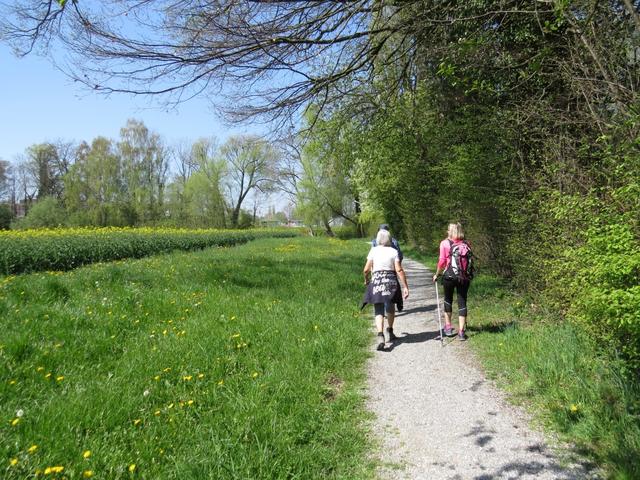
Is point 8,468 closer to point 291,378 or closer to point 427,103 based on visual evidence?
point 291,378

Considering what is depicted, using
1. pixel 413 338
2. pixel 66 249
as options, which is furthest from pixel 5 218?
pixel 413 338

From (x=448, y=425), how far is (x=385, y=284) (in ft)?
8.95

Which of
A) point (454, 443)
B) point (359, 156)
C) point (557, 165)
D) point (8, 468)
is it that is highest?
point (359, 156)

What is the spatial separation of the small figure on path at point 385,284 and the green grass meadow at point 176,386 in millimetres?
510

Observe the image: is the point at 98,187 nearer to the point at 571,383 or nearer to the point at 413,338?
the point at 413,338

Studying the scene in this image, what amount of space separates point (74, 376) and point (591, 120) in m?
6.98

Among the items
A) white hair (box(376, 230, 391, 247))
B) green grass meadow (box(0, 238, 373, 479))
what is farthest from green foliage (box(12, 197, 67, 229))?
white hair (box(376, 230, 391, 247))

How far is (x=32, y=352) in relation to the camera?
4.75 metres

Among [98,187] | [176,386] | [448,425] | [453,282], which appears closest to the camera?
[448,425]

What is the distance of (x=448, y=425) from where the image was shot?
374cm

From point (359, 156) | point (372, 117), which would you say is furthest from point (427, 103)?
point (359, 156)

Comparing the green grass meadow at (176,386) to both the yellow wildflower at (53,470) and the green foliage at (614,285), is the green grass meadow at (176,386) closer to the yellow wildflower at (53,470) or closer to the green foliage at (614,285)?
the yellow wildflower at (53,470)

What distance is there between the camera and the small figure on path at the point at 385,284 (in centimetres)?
622

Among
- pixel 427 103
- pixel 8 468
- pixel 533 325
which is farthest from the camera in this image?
pixel 427 103
